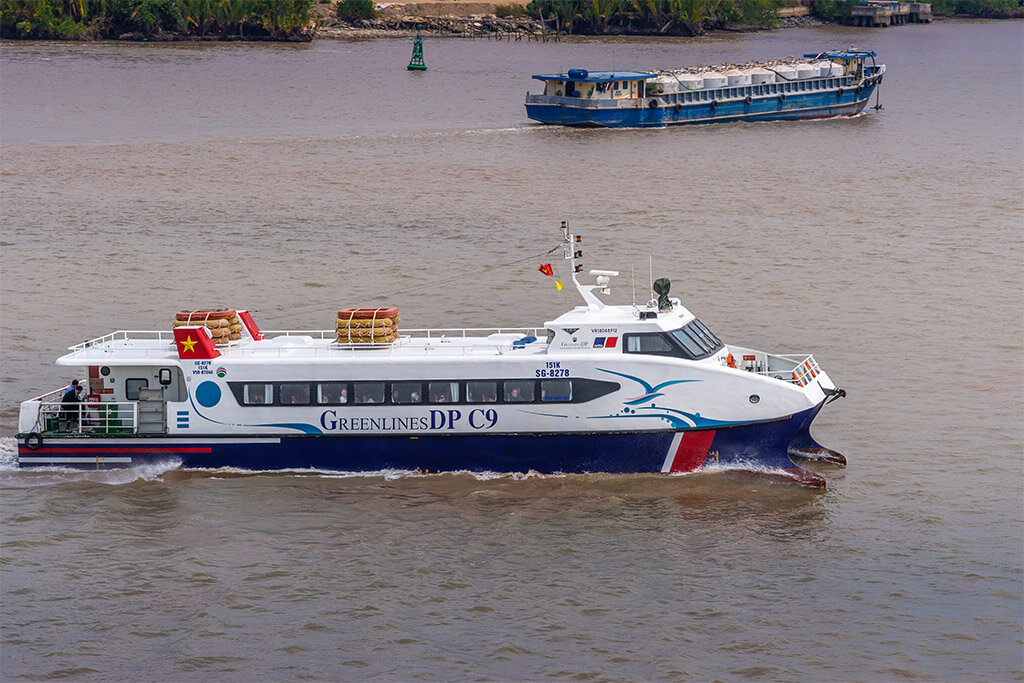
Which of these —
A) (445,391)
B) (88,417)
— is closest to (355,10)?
(88,417)

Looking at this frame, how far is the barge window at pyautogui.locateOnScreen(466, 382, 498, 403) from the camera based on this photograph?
23750 mm

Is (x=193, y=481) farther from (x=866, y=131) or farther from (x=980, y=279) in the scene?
(x=866, y=131)

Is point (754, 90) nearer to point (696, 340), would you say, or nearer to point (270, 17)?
point (696, 340)

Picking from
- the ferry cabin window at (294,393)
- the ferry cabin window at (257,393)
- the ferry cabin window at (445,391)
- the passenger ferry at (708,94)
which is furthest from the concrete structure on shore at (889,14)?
the ferry cabin window at (257,393)

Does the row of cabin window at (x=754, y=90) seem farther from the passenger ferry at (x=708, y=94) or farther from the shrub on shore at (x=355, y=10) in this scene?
the shrub on shore at (x=355, y=10)

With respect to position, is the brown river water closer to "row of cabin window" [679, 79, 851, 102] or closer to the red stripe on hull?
the red stripe on hull

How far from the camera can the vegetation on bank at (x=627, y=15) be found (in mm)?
144750

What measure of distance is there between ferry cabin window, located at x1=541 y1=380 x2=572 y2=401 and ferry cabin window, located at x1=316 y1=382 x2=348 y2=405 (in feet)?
12.4

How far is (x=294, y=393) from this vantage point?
24047 millimetres

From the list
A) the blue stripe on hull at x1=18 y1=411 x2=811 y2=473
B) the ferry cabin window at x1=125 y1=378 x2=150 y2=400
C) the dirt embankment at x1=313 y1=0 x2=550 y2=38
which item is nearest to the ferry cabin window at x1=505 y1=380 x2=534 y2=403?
the blue stripe on hull at x1=18 y1=411 x2=811 y2=473

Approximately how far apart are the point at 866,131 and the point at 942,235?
3177 centimetres

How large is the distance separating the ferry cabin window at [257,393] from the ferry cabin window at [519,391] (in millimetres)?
4525

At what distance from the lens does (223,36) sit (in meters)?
129

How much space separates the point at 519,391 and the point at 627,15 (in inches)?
5085
